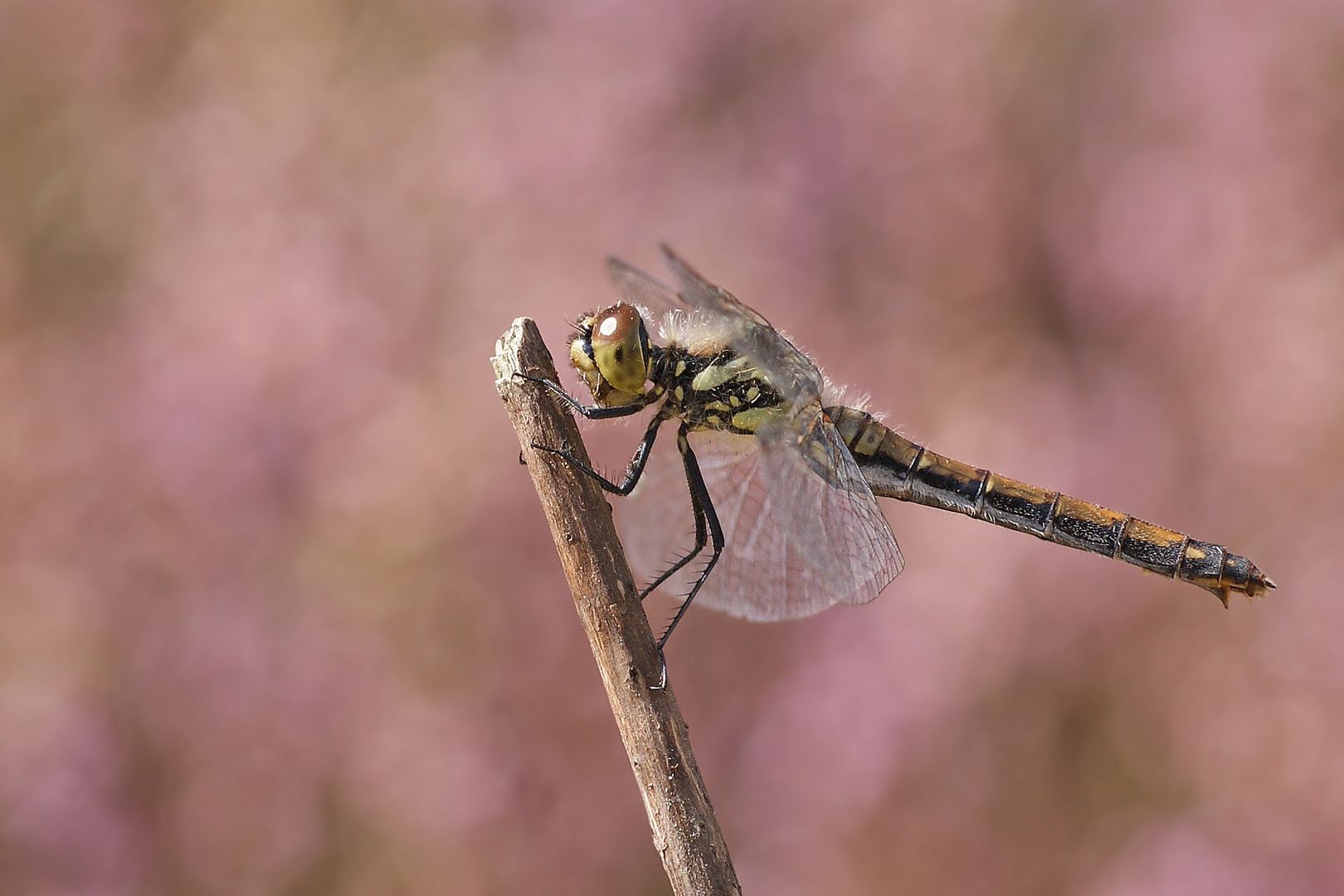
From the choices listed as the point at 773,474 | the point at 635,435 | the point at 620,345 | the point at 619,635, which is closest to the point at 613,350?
the point at 620,345

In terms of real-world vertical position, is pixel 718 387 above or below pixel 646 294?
below

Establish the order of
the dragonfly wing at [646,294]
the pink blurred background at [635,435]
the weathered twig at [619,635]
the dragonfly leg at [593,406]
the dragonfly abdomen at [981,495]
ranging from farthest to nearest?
the pink blurred background at [635,435]
the dragonfly abdomen at [981,495]
the dragonfly wing at [646,294]
the dragonfly leg at [593,406]
the weathered twig at [619,635]

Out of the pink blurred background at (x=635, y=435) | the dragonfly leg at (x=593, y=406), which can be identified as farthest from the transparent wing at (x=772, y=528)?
the pink blurred background at (x=635, y=435)

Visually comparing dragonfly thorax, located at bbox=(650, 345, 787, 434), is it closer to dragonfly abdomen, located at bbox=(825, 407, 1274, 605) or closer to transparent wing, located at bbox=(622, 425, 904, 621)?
transparent wing, located at bbox=(622, 425, 904, 621)

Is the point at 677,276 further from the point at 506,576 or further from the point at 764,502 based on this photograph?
the point at 506,576

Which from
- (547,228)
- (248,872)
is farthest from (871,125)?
(248,872)

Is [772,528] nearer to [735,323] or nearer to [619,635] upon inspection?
[735,323]

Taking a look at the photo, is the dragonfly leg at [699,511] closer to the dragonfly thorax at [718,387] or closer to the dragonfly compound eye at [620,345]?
the dragonfly thorax at [718,387]
